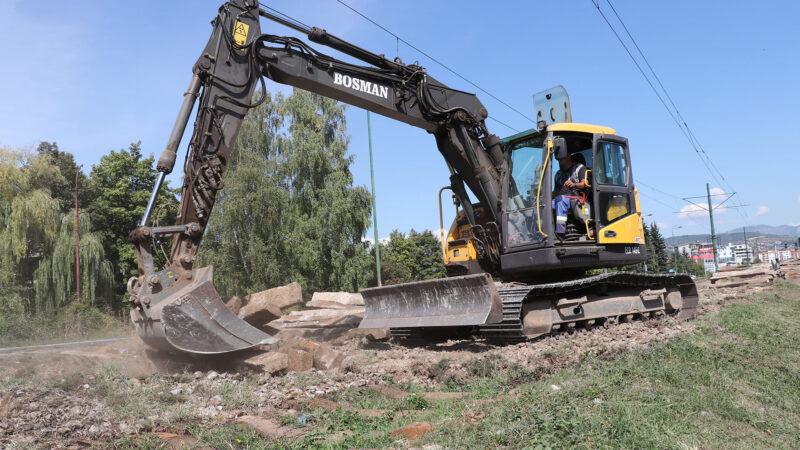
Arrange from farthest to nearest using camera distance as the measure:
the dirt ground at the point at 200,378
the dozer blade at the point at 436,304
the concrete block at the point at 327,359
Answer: the dozer blade at the point at 436,304, the concrete block at the point at 327,359, the dirt ground at the point at 200,378

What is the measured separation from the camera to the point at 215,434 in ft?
13.0

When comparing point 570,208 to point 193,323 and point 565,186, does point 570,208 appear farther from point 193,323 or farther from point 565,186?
point 193,323

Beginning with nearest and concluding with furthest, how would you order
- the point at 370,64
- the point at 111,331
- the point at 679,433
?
the point at 679,433 < the point at 370,64 < the point at 111,331

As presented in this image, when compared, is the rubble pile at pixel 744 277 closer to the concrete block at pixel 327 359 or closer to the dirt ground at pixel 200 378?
the dirt ground at pixel 200 378

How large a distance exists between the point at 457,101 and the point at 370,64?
1532 millimetres

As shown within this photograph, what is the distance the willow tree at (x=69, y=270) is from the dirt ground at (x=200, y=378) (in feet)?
50.8

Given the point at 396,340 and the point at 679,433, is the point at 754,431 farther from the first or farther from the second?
the point at 396,340

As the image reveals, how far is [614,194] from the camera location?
28.5ft

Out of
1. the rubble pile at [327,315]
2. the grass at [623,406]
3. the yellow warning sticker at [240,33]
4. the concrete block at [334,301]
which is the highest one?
the yellow warning sticker at [240,33]

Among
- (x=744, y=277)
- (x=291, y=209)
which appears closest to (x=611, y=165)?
(x=744, y=277)

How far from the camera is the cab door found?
27.8ft

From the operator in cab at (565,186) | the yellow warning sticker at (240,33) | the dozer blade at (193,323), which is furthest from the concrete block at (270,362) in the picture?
the operator in cab at (565,186)

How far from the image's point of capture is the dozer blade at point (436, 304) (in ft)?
24.2

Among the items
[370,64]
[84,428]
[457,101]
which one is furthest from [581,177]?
[84,428]
